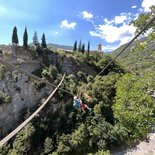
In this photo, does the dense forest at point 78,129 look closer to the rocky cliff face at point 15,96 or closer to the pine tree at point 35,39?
the rocky cliff face at point 15,96

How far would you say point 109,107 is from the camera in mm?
38344

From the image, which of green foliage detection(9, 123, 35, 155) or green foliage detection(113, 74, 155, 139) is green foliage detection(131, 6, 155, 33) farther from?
green foliage detection(9, 123, 35, 155)

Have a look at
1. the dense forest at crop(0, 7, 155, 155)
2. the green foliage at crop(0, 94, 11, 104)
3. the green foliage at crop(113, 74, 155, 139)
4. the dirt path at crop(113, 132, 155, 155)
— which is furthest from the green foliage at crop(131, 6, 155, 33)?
the green foliage at crop(0, 94, 11, 104)

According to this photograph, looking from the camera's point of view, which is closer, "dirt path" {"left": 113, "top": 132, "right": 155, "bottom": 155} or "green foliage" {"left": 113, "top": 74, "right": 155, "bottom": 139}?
"green foliage" {"left": 113, "top": 74, "right": 155, "bottom": 139}

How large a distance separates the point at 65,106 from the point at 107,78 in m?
11.6

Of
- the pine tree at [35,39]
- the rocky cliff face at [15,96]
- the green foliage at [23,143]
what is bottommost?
the green foliage at [23,143]

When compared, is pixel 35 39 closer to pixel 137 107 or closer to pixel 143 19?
pixel 137 107

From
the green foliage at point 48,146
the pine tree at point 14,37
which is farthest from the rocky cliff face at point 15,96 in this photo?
the pine tree at point 14,37

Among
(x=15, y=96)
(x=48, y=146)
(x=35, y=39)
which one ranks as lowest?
(x=48, y=146)

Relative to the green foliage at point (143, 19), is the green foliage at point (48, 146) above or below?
below

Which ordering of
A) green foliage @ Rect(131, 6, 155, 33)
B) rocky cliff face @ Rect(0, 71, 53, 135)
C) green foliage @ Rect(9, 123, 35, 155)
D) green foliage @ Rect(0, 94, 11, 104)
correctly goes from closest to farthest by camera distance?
green foliage @ Rect(131, 6, 155, 33)
green foliage @ Rect(9, 123, 35, 155)
green foliage @ Rect(0, 94, 11, 104)
rocky cliff face @ Rect(0, 71, 53, 135)

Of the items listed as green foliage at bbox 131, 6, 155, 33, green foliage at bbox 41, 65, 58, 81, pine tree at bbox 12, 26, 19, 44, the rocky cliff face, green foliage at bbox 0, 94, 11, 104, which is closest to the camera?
green foliage at bbox 131, 6, 155, 33

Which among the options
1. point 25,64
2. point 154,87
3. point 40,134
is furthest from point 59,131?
point 154,87

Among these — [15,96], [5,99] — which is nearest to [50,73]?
[15,96]
